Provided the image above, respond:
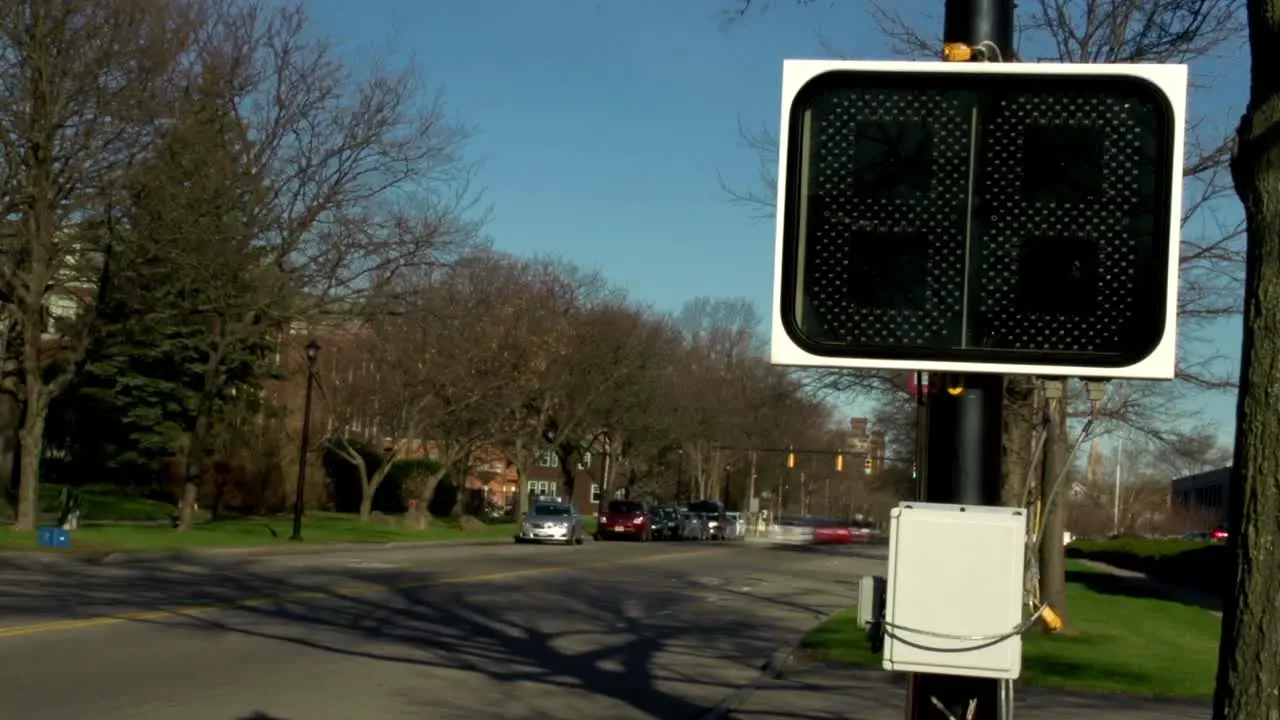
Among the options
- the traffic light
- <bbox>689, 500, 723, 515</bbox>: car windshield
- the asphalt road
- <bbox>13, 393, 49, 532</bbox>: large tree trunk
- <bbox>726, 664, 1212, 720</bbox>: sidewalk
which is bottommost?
the asphalt road

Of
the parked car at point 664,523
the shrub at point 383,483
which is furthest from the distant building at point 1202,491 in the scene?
the shrub at point 383,483

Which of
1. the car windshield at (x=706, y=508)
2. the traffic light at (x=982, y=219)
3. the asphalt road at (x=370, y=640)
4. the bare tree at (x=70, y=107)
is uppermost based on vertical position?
the bare tree at (x=70, y=107)

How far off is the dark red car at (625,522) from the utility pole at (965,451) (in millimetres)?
54864

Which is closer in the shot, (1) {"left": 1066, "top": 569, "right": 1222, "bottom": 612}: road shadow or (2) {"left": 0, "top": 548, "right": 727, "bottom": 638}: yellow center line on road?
(2) {"left": 0, "top": 548, "right": 727, "bottom": 638}: yellow center line on road

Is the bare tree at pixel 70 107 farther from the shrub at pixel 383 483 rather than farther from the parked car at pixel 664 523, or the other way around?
the shrub at pixel 383 483

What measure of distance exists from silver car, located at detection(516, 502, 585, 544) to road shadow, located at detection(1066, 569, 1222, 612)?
16175 mm

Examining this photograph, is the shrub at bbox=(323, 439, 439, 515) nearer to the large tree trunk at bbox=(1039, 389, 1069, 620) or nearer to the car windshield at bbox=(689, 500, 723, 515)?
the car windshield at bbox=(689, 500, 723, 515)

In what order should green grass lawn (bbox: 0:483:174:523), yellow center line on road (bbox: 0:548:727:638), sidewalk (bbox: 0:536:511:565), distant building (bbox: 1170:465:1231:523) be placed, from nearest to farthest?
yellow center line on road (bbox: 0:548:727:638) → sidewalk (bbox: 0:536:511:565) → green grass lawn (bbox: 0:483:174:523) → distant building (bbox: 1170:465:1231:523)

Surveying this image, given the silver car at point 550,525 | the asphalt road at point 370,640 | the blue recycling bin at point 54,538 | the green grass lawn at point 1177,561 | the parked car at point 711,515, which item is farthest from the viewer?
the parked car at point 711,515

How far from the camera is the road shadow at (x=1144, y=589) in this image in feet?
107

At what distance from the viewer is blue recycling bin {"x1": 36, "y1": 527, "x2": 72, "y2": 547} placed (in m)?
28.1

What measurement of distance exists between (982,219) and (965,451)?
2.23 ft

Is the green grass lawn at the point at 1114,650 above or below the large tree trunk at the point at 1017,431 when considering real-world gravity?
below

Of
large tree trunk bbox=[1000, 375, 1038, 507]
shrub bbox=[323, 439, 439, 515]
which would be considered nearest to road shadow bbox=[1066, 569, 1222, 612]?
large tree trunk bbox=[1000, 375, 1038, 507]
